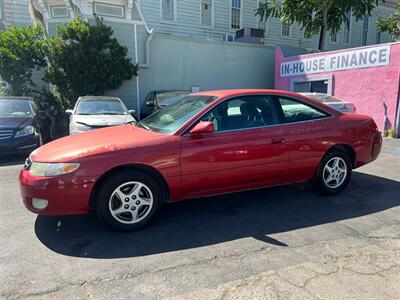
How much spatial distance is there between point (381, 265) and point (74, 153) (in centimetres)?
323

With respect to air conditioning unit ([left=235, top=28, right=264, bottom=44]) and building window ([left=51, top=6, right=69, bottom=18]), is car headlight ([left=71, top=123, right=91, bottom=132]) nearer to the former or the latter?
building window ([left=51, top=6, right=69, bottom=18])

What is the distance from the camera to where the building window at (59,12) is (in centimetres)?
1344

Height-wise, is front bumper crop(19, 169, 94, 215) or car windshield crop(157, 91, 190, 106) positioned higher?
car windshield crop(157, 91, 190, 106)

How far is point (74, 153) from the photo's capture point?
3.49 m

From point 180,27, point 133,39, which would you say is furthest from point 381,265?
point 180,27

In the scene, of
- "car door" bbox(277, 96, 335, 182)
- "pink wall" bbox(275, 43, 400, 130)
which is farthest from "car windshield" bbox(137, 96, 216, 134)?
"pink wall" bbox(275, 43, 400, 130)

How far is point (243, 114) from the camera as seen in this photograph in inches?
170

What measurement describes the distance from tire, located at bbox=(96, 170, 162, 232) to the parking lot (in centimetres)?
15

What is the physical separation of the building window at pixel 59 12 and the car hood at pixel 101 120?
295 inches

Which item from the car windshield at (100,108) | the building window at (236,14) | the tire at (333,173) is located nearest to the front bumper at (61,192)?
the tire at (333,173)

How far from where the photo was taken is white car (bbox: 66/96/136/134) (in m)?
7.70

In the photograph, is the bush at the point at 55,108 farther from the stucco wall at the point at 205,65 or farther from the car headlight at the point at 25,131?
the car headlight at the point at 25,131

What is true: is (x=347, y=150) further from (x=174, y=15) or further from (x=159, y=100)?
(x=174, y=15)

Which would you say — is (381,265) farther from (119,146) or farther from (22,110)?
(22,110)
